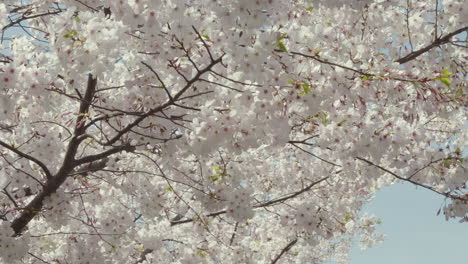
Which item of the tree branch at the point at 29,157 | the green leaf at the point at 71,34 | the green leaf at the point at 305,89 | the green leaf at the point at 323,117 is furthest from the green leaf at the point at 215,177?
the green leaf at the point at 71,34

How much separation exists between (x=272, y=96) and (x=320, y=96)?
564 mm

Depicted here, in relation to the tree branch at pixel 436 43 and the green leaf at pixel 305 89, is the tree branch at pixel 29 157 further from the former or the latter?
the tree branch at pixel 436 43

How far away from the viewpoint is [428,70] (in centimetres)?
675

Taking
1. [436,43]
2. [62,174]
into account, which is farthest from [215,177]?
[436,43]

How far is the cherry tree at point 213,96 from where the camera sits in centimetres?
456

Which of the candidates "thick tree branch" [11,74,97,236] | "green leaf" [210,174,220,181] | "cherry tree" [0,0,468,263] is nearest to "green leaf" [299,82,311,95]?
"cherry tree" [0,0,468,263]

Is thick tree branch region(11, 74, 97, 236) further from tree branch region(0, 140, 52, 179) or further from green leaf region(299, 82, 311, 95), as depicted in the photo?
green leaf region(299, 82, 311, 95)

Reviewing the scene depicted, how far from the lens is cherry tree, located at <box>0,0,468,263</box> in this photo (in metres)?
4.56

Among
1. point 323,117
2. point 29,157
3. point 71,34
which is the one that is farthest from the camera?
point 29,157

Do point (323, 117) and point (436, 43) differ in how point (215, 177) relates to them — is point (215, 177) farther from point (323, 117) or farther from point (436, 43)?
point (436, 43)

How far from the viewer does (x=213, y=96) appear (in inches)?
223

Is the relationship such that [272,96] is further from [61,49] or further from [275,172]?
[275,172]

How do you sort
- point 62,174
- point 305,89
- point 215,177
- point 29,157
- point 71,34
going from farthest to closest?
point 215,177 < point 62,174 < point 29,157 < point 305,89 < point 71,34

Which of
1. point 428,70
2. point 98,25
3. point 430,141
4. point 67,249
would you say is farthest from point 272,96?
point 67,249
